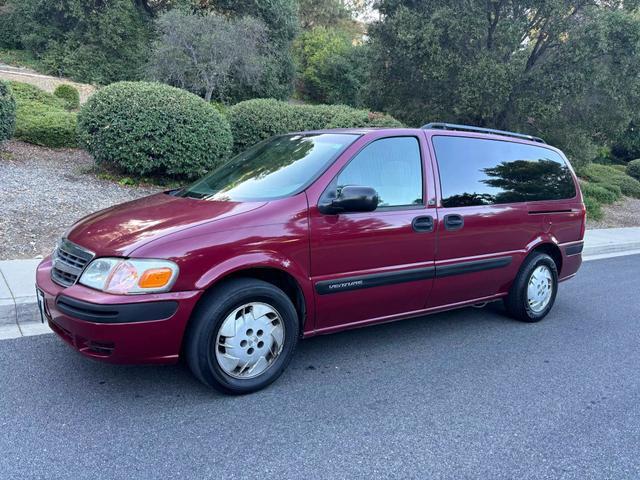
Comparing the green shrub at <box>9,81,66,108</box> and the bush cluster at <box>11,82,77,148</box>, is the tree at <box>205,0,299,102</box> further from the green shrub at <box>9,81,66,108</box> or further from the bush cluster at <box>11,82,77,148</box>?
the bush cluster at <box>11,82,77,148</box>

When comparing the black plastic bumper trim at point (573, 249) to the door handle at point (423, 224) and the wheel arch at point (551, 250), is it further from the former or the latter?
the door handle at point (423, 224)

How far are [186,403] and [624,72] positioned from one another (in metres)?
12.0

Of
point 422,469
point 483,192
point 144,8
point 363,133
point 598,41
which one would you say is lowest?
point 422,469

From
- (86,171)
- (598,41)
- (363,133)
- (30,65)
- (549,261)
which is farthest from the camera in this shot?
(30,65)

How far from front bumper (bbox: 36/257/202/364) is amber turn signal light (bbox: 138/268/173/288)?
63mm

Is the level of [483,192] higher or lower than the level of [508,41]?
lower

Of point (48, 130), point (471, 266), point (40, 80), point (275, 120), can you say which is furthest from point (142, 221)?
point (40, 80)

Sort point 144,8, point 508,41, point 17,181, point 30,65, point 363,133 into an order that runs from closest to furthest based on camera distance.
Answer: point 363,133 → point 17,181 → point 508,41 → point 30,65 → point 144,8

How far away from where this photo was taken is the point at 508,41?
12.2 meters

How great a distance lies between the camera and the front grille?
3318 millimetres

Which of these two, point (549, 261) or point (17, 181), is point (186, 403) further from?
point (17, 181)

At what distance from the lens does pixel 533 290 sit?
5.30 metres

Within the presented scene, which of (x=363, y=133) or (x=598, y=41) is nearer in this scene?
(x=363, y=133)

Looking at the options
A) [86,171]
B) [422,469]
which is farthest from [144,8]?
[422,469]
